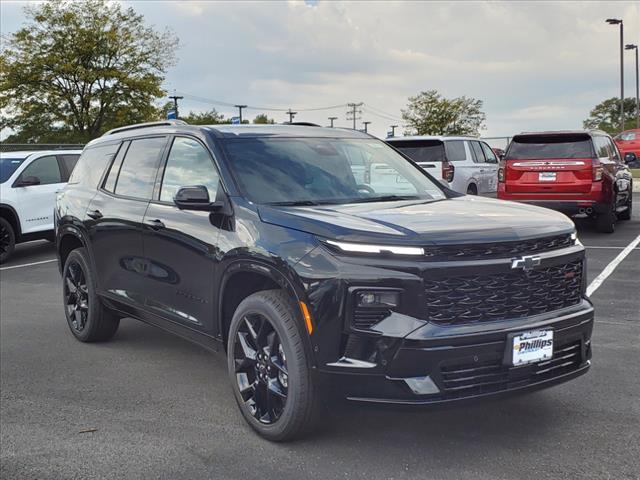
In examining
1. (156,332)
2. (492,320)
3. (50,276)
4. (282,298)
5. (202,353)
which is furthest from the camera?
(50,276)

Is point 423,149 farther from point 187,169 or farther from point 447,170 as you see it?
point 187,169

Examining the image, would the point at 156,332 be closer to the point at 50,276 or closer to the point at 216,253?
the point at 216,253

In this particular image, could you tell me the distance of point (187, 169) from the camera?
4.82 metres

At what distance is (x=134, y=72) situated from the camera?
43219 mm

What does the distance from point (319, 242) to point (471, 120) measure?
66.8 metres

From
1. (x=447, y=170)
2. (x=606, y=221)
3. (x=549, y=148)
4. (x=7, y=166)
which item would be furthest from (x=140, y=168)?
(x=606, y=221)

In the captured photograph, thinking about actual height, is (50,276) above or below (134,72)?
below

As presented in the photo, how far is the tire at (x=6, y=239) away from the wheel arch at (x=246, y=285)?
8.83 meters

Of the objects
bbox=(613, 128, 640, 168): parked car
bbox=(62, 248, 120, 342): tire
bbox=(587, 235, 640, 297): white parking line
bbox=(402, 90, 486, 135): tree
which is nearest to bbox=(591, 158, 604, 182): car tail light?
bbox=(587, 235, 640, 297): white parking line

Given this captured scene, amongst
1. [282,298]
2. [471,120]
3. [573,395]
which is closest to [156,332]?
[282,298]

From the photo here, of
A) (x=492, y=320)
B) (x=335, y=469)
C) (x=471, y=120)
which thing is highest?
(x=471, y=120)

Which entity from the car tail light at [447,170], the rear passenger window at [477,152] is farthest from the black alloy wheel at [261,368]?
the rear passenger window at [477,152]

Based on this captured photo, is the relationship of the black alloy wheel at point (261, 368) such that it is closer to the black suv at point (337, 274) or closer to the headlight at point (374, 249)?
the black suv at point (337, 274)

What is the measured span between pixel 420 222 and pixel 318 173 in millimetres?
1191
